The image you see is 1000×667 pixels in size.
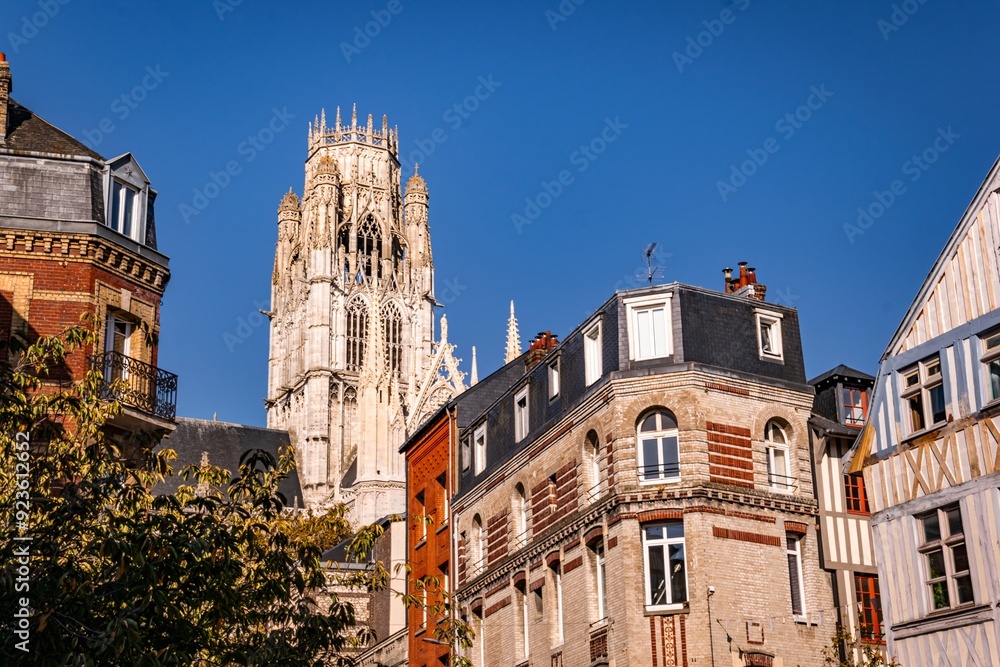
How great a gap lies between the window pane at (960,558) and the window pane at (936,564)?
0.24 meters

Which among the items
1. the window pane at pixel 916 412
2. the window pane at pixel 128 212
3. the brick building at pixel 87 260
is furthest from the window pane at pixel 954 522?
the window pane at pixel 128 212

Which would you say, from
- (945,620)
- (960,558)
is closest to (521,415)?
(960,558)

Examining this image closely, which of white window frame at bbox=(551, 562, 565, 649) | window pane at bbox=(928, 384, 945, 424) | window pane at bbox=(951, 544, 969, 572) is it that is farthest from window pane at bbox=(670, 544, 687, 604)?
window pane at bbox=(928, 384, 945, 424)

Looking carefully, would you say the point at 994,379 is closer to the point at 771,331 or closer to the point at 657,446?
the point at 657,446

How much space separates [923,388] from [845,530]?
18.8 ft

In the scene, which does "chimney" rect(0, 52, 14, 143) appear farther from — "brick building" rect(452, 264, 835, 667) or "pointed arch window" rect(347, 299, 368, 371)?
"pointed arch window" rect(347, 299, 368, 371)

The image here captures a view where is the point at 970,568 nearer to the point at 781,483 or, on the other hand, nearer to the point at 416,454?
the point at 781,483

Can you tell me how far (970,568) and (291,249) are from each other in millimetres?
98242

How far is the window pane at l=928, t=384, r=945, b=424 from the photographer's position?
22422 millimetres

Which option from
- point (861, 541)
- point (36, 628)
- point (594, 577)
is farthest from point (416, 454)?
point (36, 628)

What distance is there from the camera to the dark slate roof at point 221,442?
93.1 m

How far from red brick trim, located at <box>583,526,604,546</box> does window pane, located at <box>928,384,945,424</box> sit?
7.29 metres

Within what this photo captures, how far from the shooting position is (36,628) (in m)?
14.9

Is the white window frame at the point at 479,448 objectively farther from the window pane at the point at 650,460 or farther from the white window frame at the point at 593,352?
the window pane at the point at 650,460
